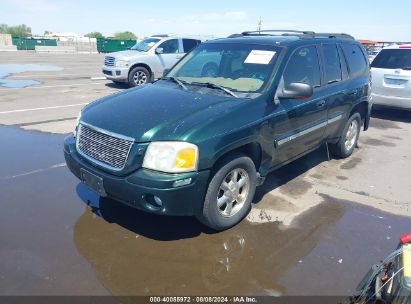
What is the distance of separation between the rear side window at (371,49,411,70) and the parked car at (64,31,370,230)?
4.40 metres

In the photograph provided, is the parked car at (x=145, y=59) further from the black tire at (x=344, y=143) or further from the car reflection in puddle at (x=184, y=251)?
the car reflection in puddle at (x=184, y=251)

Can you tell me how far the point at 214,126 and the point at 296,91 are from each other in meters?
1.16

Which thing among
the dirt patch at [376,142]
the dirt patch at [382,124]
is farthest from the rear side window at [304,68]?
the dirt patch at [382,124]

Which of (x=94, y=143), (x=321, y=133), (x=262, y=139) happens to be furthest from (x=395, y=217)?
(x=94, y=143)

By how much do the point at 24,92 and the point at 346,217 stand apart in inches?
412

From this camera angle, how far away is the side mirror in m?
3.91

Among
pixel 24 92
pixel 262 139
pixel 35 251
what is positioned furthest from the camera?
pixel 24 92

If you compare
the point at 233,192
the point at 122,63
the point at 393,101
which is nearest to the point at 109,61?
the point at 122,63

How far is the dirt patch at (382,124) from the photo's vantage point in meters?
8.59

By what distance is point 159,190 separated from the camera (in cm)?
310

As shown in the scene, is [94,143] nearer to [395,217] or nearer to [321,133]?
[321,133]

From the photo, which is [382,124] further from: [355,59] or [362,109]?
[355,59]

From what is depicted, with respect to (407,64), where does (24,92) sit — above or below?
below

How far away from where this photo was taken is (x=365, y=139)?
298 inches
